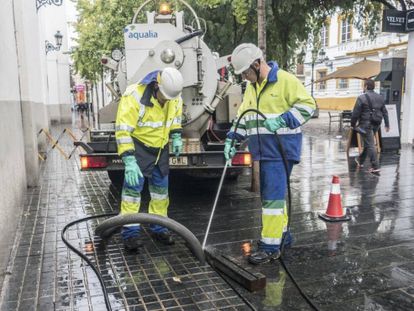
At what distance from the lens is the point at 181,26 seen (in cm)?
625

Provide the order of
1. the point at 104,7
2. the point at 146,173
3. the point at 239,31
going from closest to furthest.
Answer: the point at 146,173 → the point at 239,31 → the point at 104,7

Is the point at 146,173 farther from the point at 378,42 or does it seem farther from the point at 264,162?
the point at 378,42

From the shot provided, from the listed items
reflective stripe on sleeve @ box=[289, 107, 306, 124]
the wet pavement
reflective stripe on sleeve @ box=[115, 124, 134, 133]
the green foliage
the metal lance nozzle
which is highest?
the green foliage

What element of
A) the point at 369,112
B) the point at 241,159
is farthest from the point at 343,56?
the point at 241,159

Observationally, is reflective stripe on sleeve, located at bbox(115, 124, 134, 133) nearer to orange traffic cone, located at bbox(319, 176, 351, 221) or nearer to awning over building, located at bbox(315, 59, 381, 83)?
orange traffic cone, located at bbox(319, 176, 351, 221)

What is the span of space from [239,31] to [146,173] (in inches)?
391

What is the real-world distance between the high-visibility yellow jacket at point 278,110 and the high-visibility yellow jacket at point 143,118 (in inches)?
36.0

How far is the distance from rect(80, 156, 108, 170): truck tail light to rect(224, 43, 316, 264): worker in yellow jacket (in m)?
2.39

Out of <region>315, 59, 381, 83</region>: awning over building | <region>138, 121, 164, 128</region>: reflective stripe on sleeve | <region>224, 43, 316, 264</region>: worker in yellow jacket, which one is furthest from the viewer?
<region>315, 59, 381, 83</region>: awning over building

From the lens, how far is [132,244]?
4410 millimetres

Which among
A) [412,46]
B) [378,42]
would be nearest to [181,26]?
[412,46]

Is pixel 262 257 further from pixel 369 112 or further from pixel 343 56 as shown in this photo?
pixel 343 56

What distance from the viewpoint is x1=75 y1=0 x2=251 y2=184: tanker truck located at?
5.79 meters

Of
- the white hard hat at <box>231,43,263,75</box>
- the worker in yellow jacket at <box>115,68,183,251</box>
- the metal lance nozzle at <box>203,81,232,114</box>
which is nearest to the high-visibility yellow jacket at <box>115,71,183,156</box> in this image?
the worker in yellow jacket at <box>115,68,183,251</box>
